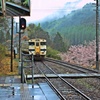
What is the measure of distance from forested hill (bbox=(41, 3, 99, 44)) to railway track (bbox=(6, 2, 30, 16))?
7522cm

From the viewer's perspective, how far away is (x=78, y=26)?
123938mm

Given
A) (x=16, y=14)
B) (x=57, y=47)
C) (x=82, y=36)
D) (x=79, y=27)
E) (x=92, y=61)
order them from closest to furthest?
(x=16, y=14) < (x=92, y=61) < (x=57, y=47) < (x=82, y=36) < (x=79, y=27)

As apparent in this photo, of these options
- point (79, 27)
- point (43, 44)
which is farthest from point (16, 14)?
point (79, 27)

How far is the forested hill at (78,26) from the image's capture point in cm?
10289

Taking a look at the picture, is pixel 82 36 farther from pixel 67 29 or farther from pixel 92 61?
pixel 92 61

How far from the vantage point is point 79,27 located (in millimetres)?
120812

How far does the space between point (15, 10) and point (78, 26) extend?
107m

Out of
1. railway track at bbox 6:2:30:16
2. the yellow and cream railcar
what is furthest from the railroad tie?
the yellow and cream railcar

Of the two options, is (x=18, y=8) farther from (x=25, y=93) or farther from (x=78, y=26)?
(x=78, y=26)

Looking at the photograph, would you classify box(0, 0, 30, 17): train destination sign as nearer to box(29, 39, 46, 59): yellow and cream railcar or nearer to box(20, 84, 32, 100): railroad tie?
box(20, 84, 32, 100): railroad tie

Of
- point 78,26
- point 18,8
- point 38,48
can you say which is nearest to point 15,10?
point 18,8

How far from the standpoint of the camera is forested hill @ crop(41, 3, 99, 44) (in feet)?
338

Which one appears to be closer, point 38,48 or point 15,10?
point 15,10

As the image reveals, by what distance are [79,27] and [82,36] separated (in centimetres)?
1638
